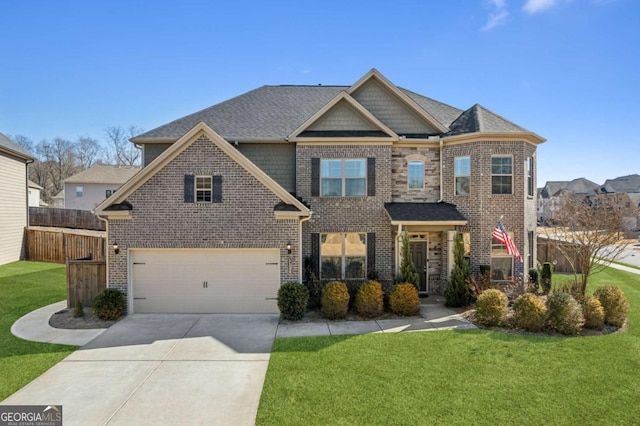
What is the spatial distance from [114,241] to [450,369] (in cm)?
1047

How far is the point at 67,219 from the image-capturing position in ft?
97.7

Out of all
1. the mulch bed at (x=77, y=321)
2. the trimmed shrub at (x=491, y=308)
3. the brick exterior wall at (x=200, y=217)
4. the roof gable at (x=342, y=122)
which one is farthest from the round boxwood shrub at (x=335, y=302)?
the mulch bed at (x=77, y=321)

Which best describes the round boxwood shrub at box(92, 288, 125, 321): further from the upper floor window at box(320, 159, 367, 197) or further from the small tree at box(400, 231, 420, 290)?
the small tree at box(400, 231, 420, 290)

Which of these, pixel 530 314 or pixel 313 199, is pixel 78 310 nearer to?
pixel 313 199

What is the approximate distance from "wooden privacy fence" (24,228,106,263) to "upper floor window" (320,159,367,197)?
529 inches

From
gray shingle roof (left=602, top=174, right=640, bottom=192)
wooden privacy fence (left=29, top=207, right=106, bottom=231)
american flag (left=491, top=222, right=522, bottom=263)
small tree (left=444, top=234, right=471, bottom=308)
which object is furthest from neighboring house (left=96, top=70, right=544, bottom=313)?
gray shingle roof (left=602, top=174, right=640, bottom=192)

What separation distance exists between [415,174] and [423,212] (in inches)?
69.9

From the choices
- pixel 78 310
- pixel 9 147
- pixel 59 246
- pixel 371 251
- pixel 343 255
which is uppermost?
pixel 9 147

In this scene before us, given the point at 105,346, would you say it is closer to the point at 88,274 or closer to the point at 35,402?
the point at 35,402

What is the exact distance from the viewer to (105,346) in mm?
8719

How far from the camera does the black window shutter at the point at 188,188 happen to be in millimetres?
11156

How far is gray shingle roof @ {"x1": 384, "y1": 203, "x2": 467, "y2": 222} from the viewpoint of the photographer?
40.8 ft

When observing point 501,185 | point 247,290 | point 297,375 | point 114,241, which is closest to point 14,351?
Answer: point 114,241

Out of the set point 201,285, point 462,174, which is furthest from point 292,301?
point 462,174
